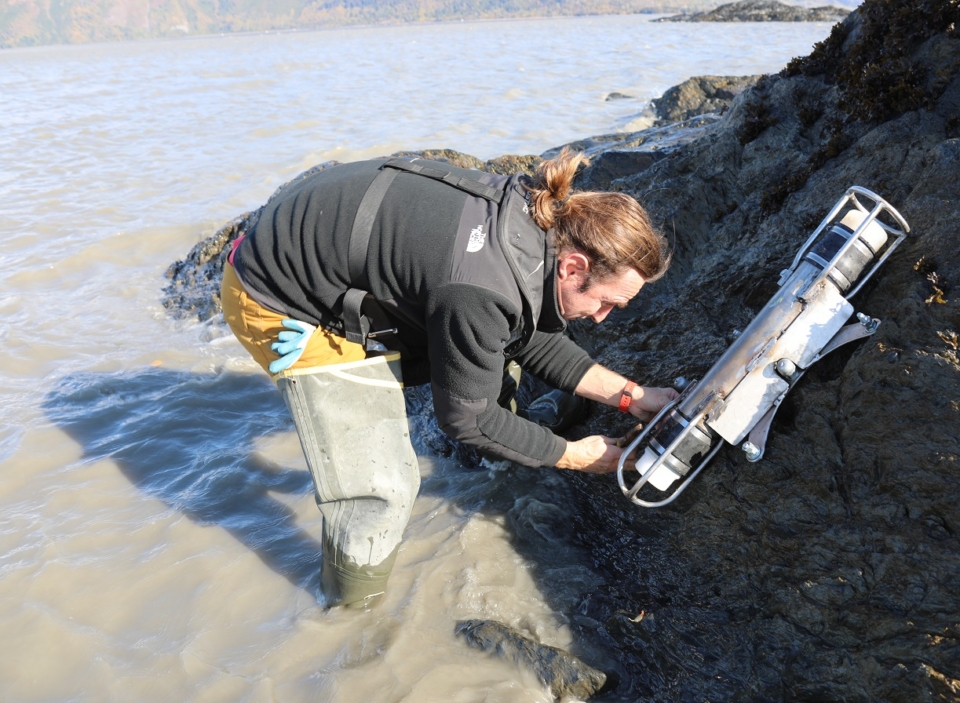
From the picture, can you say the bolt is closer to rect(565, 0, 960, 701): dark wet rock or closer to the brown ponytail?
rect(565, 0, 960, 701): dark wet rock

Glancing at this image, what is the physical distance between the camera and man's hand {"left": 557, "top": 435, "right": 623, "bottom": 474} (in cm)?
335

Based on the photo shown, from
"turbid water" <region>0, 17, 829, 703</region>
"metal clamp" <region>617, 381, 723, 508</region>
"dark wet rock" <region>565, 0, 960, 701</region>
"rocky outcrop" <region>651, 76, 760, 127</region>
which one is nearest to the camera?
"dark wet rock" <region>565, 0, 960, 701</region>

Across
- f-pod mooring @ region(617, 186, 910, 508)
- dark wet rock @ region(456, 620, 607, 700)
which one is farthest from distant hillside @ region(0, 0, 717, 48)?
dark wet rock @ region(456, 620, 607, 700)

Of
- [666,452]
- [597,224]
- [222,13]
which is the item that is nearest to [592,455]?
[666,452]

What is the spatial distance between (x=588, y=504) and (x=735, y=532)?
935 millimetres

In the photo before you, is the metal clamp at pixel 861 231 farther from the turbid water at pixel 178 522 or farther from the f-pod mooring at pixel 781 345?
the turbid water at pixel 178 522

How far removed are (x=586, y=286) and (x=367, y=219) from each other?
0.95 m

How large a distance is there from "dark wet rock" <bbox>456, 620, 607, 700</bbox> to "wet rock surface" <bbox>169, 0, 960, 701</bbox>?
0.10 meters

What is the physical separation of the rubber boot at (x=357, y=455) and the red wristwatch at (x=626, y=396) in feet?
3.51

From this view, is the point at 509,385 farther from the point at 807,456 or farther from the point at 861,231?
the point at 861,231

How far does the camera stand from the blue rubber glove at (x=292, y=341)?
3.26 m

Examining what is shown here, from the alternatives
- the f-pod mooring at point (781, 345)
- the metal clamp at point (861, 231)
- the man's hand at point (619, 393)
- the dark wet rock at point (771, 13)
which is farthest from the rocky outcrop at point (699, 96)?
the dark wet rock at point (771, 13)

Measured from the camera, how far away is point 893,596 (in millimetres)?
2697

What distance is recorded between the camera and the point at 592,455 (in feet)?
11.1
